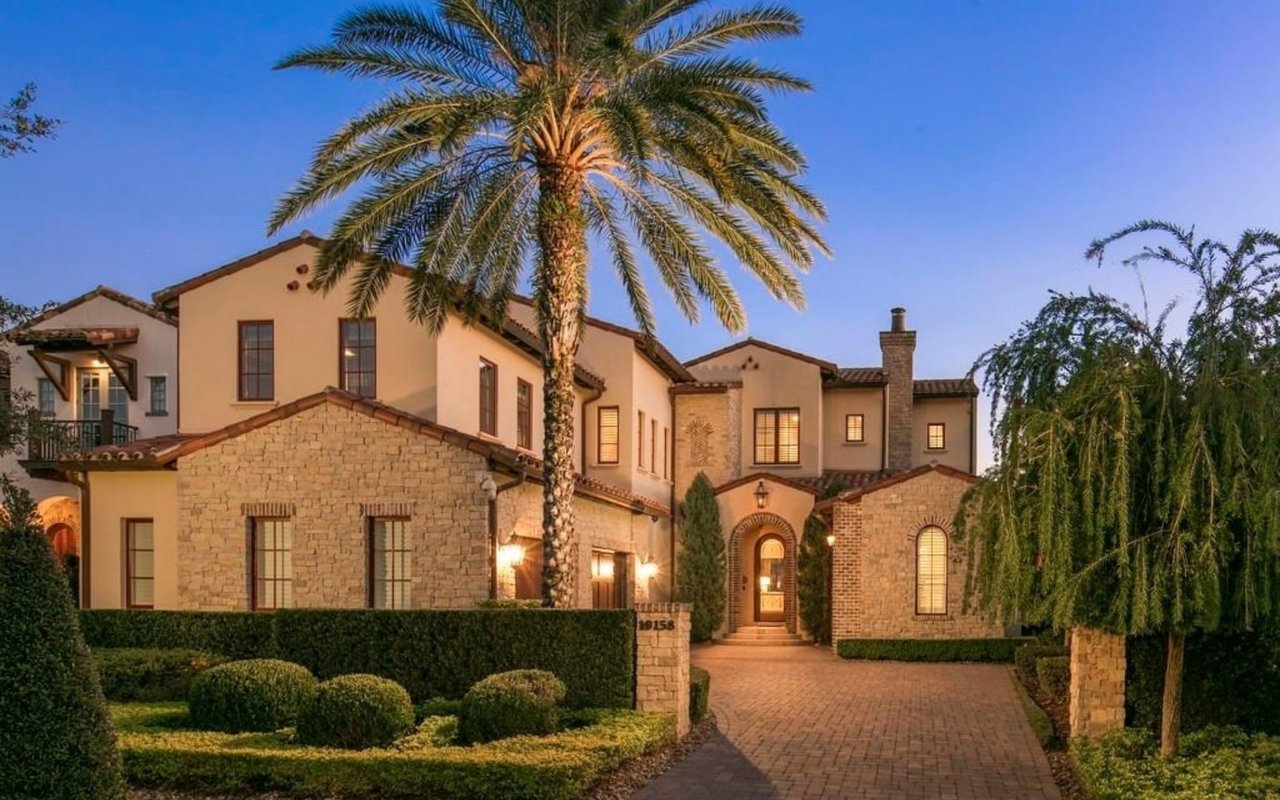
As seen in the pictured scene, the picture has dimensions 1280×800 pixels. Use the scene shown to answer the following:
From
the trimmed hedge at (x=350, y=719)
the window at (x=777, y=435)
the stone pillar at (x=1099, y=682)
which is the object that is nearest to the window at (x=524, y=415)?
the window at (x=777, y=435)

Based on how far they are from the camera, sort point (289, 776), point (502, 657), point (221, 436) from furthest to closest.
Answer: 1. point (221, 436)
2. point (502, 657)
3. point (289, 776)

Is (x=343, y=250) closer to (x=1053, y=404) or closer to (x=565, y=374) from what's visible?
(x=565, y=374)

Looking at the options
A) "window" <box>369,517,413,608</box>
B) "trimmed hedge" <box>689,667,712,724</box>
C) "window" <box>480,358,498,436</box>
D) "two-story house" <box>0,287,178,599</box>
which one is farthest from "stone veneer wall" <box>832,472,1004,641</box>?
"two-story house" <box>0,287,178,599</box>

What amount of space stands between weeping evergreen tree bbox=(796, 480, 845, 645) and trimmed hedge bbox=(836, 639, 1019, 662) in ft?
7.99

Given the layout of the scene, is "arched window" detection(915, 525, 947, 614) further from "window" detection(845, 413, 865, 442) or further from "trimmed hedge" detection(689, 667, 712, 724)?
"trimmed hedge" detection(689, 667, 712, 724)

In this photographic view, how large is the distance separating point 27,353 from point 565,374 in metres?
15.9

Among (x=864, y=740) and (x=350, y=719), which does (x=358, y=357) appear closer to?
(x=350, y=719)

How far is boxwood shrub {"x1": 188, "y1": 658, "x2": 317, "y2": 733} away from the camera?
11.6m

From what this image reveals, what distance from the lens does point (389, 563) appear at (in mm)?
16656

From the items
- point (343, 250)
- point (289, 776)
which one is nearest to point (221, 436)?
point (343, 250)

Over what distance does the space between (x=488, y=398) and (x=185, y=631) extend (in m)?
6.85

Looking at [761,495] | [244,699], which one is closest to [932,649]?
[761,495]

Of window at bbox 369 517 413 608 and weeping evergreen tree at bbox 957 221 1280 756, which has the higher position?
weeping evergreen tree at bbox 957 221 1280 756

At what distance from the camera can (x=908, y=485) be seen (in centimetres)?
2353
